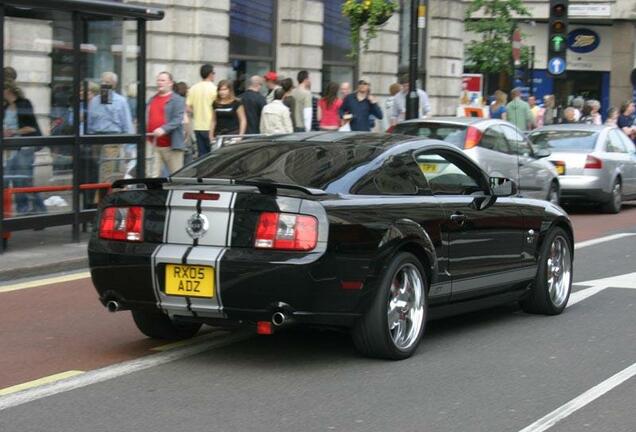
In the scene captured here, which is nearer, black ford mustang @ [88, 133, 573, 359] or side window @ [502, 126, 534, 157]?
black ford mustang @ [88, 133, 573, 359]

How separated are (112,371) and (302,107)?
13.5 meters

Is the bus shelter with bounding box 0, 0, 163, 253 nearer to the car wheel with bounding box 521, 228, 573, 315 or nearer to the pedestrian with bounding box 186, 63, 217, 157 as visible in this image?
the pedestrian with bounding box 186, 63, 217, 157

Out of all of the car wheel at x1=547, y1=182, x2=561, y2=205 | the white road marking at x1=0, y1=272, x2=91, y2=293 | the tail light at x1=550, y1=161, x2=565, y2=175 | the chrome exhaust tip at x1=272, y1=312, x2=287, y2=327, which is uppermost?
the tail light at x1=550, y1=161, x2=565, y2=175

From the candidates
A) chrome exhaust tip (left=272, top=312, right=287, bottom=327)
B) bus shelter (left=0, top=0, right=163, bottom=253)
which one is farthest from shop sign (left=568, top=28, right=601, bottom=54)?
chrome exhaust tip (left=272, top=312, right=287, bottom=327)

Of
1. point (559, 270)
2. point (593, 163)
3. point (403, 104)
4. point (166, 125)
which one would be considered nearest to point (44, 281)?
point (559, 270)

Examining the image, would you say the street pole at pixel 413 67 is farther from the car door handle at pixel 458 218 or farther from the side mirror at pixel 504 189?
the car door handle at pixel 458 218

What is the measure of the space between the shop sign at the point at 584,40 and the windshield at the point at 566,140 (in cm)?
2881

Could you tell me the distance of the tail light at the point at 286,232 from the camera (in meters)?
7.09

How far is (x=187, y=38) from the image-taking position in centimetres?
2277

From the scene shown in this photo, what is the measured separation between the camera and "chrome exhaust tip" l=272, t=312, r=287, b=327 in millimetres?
7102

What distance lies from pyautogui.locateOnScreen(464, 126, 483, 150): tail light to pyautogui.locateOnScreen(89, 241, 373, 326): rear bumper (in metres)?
10.5

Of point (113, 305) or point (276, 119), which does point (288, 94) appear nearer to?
point (276, 119)

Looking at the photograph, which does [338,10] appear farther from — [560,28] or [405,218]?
[405,218]

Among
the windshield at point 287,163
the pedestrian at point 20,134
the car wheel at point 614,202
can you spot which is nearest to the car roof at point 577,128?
the car wheel at point 614,202
